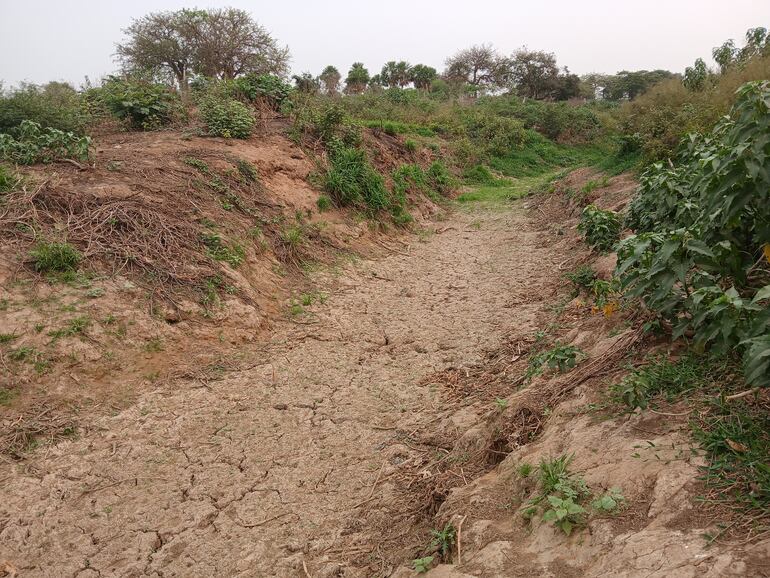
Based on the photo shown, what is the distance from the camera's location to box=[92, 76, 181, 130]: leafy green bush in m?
8.18

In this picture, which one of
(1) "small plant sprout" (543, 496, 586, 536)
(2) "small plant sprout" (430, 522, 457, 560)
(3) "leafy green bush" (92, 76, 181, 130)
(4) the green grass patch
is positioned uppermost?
(3) "leafy green bush" (92, 76, 181, 130)

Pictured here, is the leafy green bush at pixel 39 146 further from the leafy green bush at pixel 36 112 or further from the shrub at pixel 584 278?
the shrub at pixel 584 278

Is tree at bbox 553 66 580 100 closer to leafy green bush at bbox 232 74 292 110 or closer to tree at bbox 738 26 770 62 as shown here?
tree at bbox 738 26 770 62

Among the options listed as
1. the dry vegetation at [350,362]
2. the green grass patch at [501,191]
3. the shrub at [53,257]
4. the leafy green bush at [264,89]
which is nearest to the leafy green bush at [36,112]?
the dry vegetation at [350,362]

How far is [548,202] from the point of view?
10.7 meters

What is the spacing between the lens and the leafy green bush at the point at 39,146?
5766 millimetres

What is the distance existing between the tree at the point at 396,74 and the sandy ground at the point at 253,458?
28342mm

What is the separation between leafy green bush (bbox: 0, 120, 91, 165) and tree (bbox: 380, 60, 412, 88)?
2723 cm

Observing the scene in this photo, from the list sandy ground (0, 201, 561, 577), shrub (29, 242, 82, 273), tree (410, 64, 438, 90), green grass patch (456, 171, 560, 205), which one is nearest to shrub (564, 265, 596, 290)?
sandy ground (0, 201, 561, 577)

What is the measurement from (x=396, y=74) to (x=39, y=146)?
92.3 feet

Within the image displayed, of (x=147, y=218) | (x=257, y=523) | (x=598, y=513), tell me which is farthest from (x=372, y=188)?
(x=598, y=513)

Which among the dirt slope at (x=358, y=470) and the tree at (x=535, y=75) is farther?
the tree at (x=535, y=75)

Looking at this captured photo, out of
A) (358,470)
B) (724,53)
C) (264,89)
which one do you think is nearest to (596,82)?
(724,53)

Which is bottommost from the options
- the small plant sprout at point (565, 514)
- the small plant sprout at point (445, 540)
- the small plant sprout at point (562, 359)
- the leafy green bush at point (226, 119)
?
the small plant sprout at point (445, 540)
